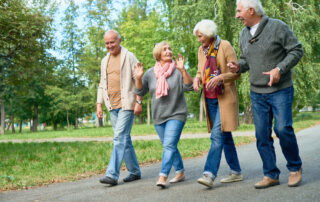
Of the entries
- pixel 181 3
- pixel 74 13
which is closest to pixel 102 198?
pixel 181 3

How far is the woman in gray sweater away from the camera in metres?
4.75

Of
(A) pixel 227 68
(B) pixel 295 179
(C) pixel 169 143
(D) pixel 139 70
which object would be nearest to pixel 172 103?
(C) pixel 169 143

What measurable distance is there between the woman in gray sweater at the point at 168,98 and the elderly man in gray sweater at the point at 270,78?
85 centimetres

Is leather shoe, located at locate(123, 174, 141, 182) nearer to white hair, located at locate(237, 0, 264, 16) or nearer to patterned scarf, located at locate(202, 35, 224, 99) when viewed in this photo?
patterned scarf, located at locate(202, 35, 224, 99)

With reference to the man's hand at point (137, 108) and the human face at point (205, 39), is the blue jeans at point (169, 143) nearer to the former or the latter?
the man's hand at point (137, 108)

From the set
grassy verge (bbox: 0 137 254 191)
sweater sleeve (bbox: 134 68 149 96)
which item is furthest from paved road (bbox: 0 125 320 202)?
sweater sleeve (bbox: 134 68 149 96)

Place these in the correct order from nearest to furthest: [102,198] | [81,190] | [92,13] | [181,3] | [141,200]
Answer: [141,200] → [102,198] → [81,190] → [181,3] → [92,13]

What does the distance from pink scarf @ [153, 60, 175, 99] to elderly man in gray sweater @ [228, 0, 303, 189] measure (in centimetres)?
90

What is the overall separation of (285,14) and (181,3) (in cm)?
510

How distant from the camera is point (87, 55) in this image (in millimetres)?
39531

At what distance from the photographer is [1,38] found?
33.7ft

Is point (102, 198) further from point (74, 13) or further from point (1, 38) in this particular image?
point (74, 13)

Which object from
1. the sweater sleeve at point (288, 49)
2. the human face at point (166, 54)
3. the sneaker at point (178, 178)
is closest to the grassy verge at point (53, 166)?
the sneaker at point (178, 178)

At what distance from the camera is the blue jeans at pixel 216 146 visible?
446cm
